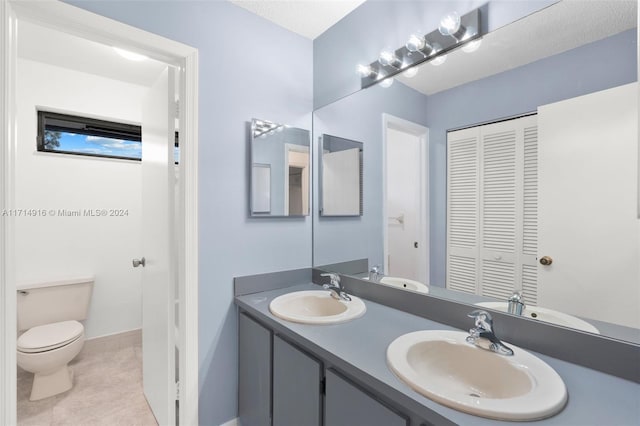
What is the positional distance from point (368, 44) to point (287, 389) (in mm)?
1771

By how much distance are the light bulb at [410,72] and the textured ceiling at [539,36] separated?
0.09 meters

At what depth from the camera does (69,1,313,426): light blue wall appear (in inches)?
58.4

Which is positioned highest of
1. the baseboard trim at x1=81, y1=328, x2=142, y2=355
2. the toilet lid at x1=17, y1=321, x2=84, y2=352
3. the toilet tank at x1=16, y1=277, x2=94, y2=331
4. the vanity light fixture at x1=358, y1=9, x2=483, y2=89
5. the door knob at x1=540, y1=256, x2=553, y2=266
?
the vanity light fixture at x1=358, y1=9, x2=483, y2=89

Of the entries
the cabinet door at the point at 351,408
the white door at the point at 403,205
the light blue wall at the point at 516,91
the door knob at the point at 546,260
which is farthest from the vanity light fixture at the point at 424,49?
the cabinet door at the point at 351,408

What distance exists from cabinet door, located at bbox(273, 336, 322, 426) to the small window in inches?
96.6

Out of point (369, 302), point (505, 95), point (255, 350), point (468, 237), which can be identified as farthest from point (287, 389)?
point (505, 95)

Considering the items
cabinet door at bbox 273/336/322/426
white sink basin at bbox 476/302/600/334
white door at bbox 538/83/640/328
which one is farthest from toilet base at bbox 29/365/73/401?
white door at bbox 538/83/640/328

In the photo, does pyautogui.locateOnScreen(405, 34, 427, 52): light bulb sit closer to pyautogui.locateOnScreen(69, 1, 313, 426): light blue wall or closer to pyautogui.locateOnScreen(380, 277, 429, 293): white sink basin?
pyautogui.locateOnScreen(69, 1, 313, 426): light blue wall

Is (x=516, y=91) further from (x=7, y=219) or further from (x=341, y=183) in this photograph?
(x=7, y=219)

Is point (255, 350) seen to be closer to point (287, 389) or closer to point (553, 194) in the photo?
point (287, 389)

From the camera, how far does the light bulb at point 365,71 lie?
5.16ft

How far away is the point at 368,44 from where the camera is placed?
1604mm

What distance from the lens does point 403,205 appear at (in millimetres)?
1487

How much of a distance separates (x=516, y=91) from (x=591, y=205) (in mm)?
468
